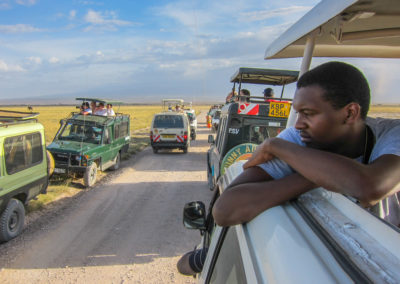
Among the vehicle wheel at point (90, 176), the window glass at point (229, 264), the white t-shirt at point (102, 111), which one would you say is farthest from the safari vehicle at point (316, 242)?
the white t-shirt at point (102, 111)

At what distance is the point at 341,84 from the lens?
124 centimetres

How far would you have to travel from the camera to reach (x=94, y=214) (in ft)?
21.4

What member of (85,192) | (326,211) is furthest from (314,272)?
(85,192)

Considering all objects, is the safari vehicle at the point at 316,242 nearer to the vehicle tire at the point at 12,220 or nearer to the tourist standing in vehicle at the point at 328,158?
the tourist standing in vehicle at the point at 328,158

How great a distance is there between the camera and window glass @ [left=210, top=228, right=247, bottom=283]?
1198 mm

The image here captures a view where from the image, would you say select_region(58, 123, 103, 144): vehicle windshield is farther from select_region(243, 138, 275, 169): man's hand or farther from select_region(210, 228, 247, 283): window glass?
select_region(243, 138, 275, 169): man's hand

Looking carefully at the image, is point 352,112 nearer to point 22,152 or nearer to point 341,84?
point 341,84

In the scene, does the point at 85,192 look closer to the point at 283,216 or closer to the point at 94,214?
the point at 94,214

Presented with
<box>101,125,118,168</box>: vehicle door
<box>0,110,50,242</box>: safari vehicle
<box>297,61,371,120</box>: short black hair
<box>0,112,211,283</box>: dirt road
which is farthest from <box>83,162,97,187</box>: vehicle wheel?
<box>297,61,371,120</box>: short black hair

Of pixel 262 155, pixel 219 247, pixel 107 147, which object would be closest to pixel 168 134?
pixel 107 147

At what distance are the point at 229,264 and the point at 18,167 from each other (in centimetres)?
532

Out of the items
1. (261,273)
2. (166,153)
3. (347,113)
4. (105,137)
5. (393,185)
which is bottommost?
(166,153)

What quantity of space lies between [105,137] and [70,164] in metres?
1.67

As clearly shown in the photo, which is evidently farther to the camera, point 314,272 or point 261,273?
point 261,273
